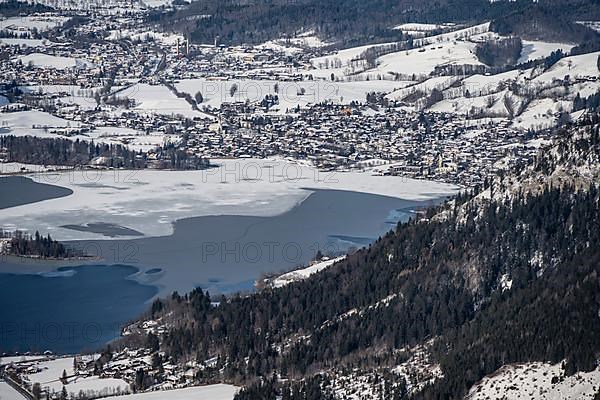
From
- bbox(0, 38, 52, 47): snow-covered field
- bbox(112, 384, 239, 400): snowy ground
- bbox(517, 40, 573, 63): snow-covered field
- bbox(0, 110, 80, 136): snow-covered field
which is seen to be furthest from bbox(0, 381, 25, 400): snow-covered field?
bbox(0, 38, 52, 47): snow-covered field

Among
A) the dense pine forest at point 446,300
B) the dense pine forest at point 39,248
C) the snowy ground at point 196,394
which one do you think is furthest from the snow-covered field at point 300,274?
the snowy ground at point 196,394

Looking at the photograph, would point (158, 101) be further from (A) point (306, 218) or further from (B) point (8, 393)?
(B) point (8, 393)

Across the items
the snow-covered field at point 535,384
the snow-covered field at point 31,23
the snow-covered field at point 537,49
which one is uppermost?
the snow-covered field at point 31,23

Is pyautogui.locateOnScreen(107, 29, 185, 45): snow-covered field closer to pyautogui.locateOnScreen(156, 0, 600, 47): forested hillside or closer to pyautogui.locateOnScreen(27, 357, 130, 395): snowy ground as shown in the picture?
pyautogui.locateOnScreen(156, 0, 600, 47): forested hillside

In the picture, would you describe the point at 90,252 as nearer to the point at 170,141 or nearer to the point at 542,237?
the point at 542,237

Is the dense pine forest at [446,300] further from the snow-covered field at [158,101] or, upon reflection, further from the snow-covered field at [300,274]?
the snow-covered field at [158,101]

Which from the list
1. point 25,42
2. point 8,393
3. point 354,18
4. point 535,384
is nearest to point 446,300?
point 535,384
